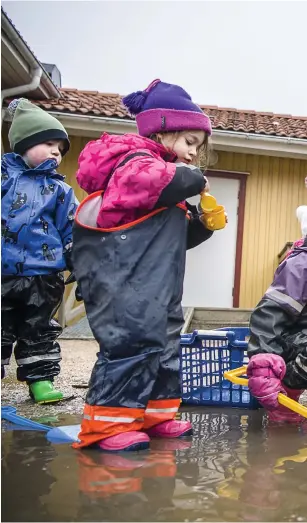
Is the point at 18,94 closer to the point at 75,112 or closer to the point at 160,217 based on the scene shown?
the point at 75,112

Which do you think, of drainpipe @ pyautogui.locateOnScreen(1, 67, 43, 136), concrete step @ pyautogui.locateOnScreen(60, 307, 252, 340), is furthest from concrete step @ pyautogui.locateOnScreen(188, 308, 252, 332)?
drainpipe @ pyautogui.locateOnScreen(1, 67, 43, 136)

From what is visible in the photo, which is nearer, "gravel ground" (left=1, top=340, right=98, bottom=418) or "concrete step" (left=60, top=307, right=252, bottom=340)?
"gravel ground" (left=1, top=340, right=98, bottom=418)

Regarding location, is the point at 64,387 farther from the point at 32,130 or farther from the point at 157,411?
the point at 32,130

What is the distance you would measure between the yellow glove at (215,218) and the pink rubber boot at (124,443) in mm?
888

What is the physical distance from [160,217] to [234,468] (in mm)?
888

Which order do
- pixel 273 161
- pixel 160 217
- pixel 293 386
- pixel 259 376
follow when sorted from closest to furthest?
pixel 160 217
pixel 259 376
pixel 293 386
pixel 273 161

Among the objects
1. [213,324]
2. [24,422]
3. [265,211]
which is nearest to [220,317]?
[213,324]

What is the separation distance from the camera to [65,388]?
10.6ft

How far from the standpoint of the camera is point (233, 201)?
8797mm

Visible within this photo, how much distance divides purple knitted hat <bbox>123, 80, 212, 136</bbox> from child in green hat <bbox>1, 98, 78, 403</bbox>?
2.72 feet

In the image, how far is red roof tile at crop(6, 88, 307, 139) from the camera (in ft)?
26.3

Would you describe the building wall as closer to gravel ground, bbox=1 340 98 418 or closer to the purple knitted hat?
gravel ground, bbox=1 340 98 418

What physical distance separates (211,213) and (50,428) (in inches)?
41.2

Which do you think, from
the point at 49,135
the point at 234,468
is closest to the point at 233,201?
the point at 49,135
